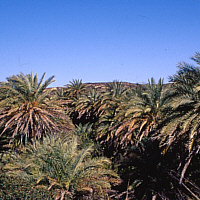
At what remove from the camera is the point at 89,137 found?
9.79m

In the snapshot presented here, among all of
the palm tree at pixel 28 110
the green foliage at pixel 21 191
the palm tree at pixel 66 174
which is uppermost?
the palm tree at pixel 28 110

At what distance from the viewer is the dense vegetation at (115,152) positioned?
4.94 m

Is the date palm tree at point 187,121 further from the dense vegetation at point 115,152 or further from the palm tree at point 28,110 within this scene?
the palm tree at point 28,110

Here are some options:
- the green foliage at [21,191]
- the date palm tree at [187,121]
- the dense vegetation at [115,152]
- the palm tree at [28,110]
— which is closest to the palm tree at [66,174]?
the dense vegetation at [115,152]

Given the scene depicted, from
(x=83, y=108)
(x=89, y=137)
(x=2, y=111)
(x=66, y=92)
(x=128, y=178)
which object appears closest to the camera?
(x=128, y=178)

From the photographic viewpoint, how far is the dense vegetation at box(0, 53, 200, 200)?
16.2ft

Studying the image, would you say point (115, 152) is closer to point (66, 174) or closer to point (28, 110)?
point (66, 174)

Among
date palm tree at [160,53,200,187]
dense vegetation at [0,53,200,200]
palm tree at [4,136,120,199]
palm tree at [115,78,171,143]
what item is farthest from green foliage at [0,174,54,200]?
date palm tree at [160,53,200,187]

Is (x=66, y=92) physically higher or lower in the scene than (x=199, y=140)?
higher

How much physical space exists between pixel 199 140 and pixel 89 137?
5.87 m

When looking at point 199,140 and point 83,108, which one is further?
point 83,108

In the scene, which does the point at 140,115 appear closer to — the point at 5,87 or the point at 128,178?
the point at 128,178

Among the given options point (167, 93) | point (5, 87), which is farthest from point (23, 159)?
point (167, 93)

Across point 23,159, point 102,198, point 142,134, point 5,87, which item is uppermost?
point 5,87
